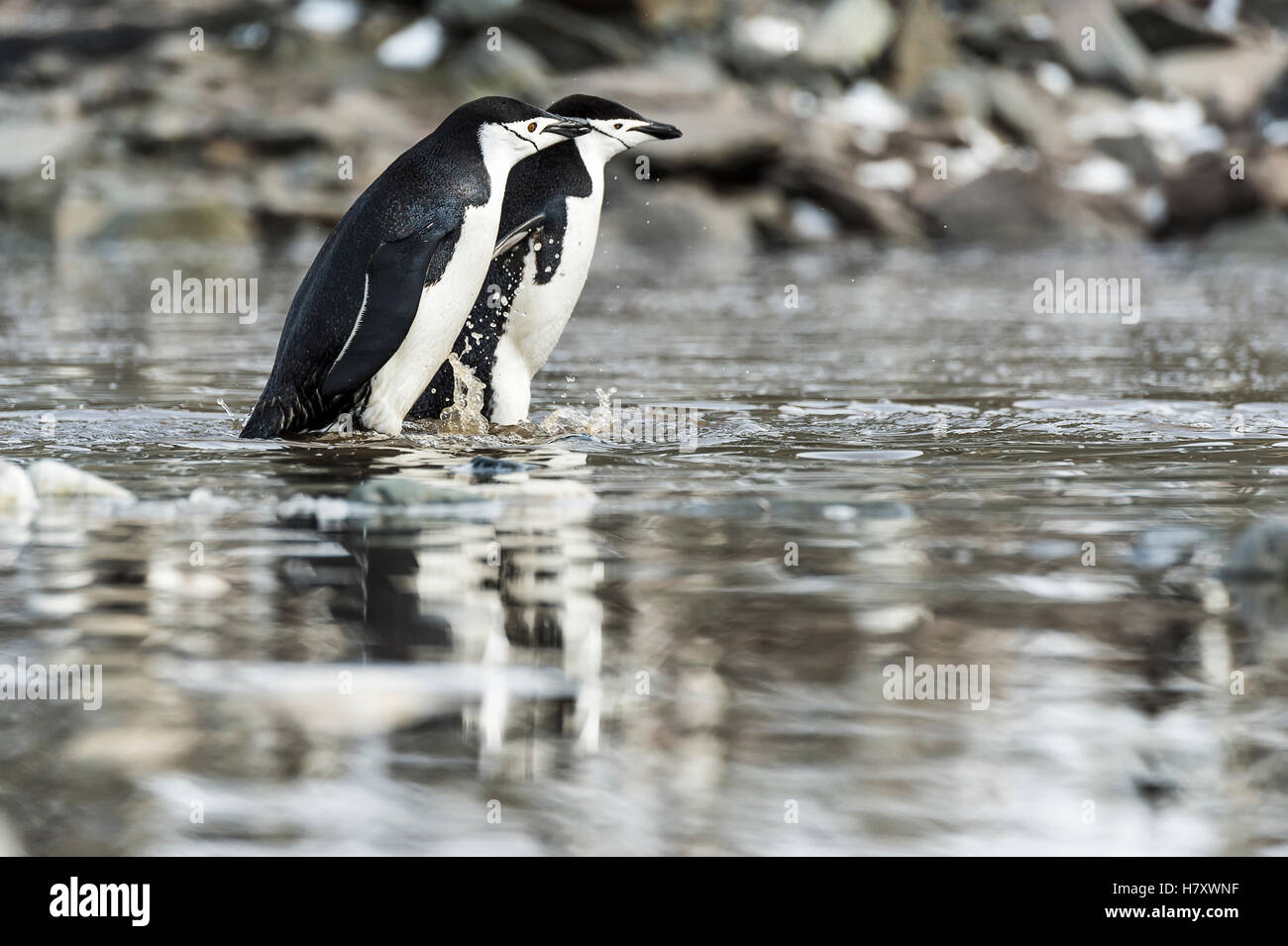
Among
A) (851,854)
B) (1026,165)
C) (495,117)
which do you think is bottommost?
(851,854)

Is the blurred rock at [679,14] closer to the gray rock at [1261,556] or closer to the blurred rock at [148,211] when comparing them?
the blurred rock at [148,211]

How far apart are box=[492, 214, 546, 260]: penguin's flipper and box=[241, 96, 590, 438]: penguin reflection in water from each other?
49cm

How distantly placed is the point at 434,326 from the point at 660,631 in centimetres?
269

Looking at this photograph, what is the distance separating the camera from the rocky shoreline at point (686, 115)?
71.5 ft

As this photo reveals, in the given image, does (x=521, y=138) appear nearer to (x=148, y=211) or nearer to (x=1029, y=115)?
(x=148, y=211)

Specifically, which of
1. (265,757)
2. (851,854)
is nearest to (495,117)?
(265,757)

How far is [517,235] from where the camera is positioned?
6.29 meters

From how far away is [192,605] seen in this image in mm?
3322

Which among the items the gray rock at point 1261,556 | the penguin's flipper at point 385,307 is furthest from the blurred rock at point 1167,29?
the gray rock at point 1261,556

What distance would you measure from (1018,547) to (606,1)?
25.3 m

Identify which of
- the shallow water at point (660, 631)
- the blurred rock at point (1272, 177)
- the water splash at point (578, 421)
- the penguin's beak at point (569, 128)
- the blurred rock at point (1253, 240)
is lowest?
the shallow water at point (660, 631)

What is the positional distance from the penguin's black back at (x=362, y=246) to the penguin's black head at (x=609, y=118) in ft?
2.43

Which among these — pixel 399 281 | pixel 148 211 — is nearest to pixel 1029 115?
pixel 148 211

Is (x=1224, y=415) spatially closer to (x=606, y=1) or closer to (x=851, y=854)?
(x=851, y=854)
